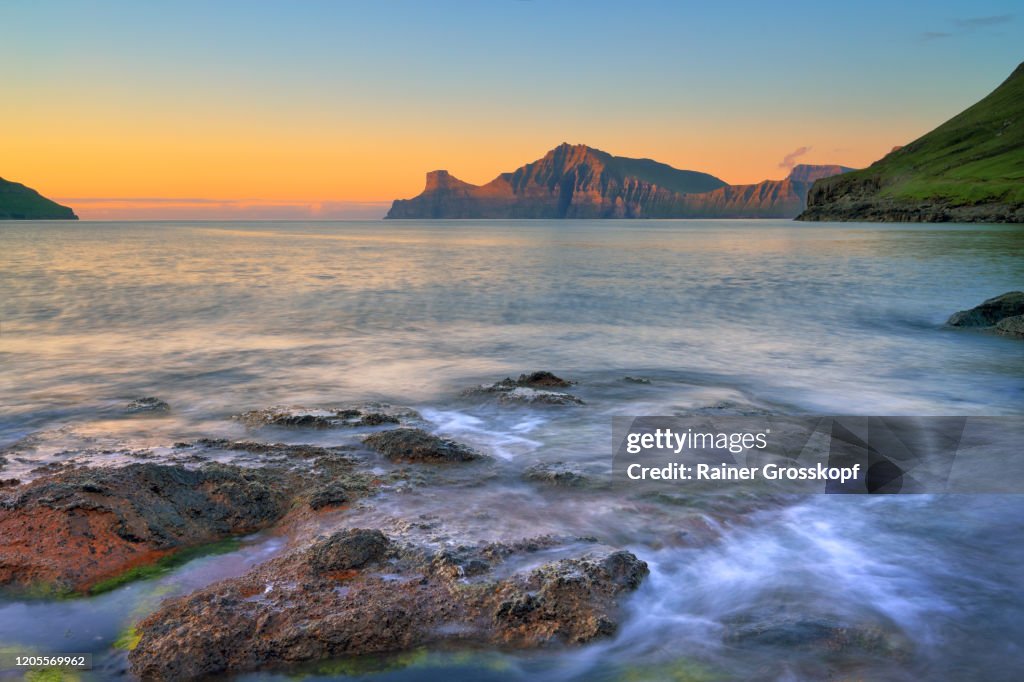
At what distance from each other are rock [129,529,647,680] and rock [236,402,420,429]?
14.9 feet

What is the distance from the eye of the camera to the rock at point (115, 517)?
18.5 feet

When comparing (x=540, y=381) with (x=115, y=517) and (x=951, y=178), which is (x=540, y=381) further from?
(x=951, y=178)

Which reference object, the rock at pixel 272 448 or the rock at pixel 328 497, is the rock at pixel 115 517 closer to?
the rock at pixel 328 497

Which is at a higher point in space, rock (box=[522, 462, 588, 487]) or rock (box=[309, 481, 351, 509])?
rock (box=[309, 481, 351, 509])

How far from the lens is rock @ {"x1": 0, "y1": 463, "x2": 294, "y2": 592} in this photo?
565 cm

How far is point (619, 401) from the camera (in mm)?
12414

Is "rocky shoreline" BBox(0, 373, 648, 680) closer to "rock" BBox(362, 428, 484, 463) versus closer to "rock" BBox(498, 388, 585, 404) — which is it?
"rock" BBox(362, 428, 484, 463)

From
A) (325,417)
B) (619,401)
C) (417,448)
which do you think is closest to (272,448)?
(325,417)

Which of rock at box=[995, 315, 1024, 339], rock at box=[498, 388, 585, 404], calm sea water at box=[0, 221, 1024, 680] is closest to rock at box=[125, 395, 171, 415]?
calm sea water at box=[0, 221, 1024, 680]

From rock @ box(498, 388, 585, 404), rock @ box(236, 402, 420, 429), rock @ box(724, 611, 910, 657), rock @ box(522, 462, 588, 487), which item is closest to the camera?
rock @ box(724, 611, 910, 657)

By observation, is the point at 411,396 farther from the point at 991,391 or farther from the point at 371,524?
the point at 991,391

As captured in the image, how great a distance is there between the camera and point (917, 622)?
541 cm

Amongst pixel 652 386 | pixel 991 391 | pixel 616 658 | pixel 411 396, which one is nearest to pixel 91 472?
pixel 616 658

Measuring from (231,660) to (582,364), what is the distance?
12601 mm
